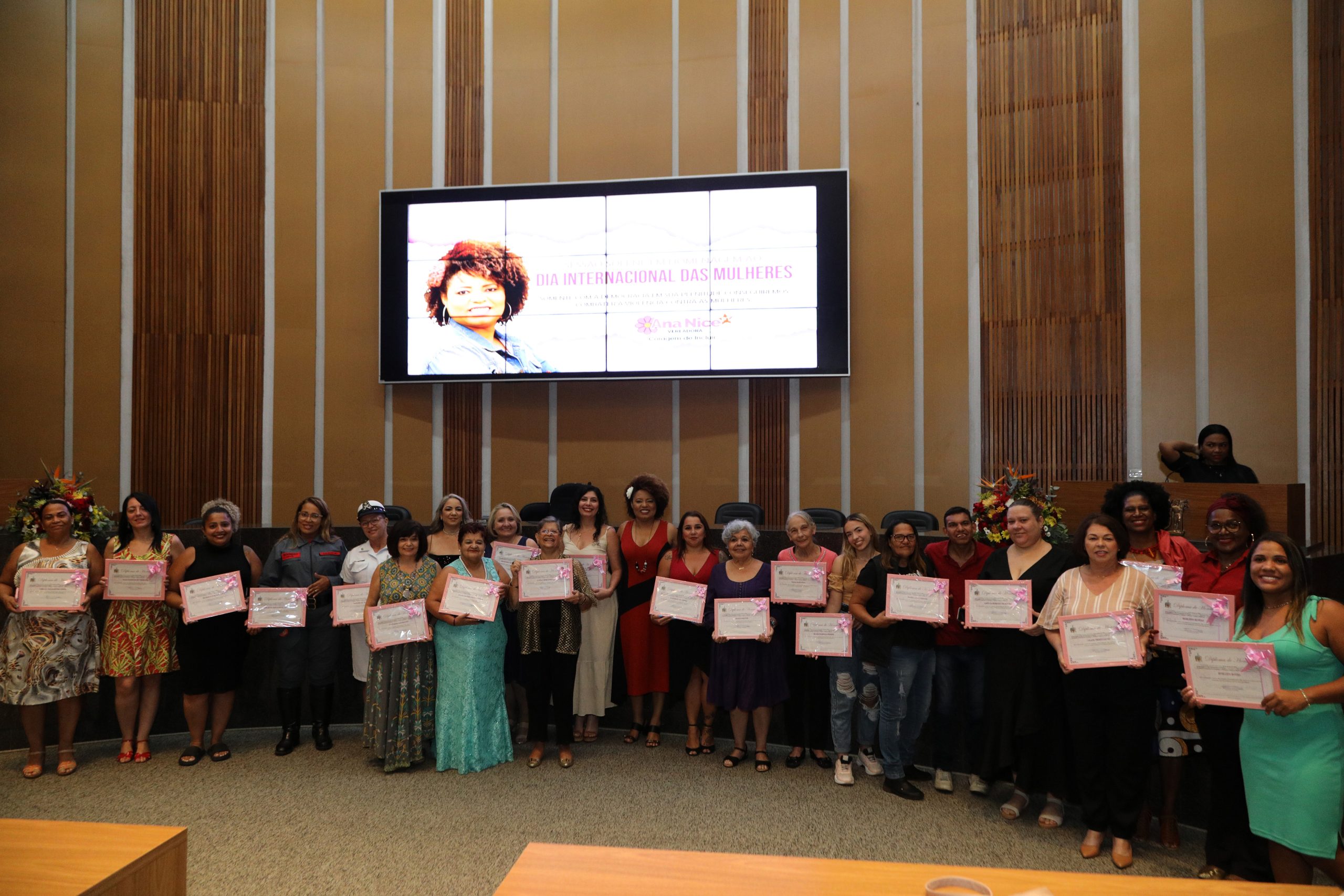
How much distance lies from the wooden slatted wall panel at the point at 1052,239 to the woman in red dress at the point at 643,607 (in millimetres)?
3659

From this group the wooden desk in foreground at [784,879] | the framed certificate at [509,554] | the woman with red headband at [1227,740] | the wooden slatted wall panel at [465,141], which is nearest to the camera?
the wooden desk in foreground at [784,879]

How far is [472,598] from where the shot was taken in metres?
4.92

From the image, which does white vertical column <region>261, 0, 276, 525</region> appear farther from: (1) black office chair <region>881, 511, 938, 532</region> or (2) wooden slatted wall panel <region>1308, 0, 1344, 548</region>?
(2) wooden slatted wall panel <region>1308, 0, 1344, 548</region>

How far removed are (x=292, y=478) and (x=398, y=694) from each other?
170 inches

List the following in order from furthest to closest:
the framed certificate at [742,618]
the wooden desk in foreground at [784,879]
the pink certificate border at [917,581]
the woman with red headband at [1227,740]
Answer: the framed certificate at [742,618] < the pink certificate border at [917,581] < the woman with red headband at [1227,740] < the wooden desk in foreground at [784,879]

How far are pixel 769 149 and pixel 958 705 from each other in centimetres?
553

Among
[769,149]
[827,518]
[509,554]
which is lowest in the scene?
[509,554]

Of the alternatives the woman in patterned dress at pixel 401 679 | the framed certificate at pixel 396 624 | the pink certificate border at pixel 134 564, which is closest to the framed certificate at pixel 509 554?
the woman in patterned dress at pixel 401 679

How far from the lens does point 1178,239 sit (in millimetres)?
7301

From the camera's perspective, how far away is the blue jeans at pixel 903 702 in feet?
15.1

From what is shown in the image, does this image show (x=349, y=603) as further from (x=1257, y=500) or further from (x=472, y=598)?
(x=1257, y=500)

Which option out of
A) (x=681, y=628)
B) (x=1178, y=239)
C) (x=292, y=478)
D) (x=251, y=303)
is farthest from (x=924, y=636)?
(x=251, y=303)

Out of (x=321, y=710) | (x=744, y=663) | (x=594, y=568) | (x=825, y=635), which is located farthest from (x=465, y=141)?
(x=825, y=635)

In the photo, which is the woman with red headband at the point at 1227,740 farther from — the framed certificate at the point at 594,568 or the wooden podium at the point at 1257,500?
the framed certificate at the point at 594,568
